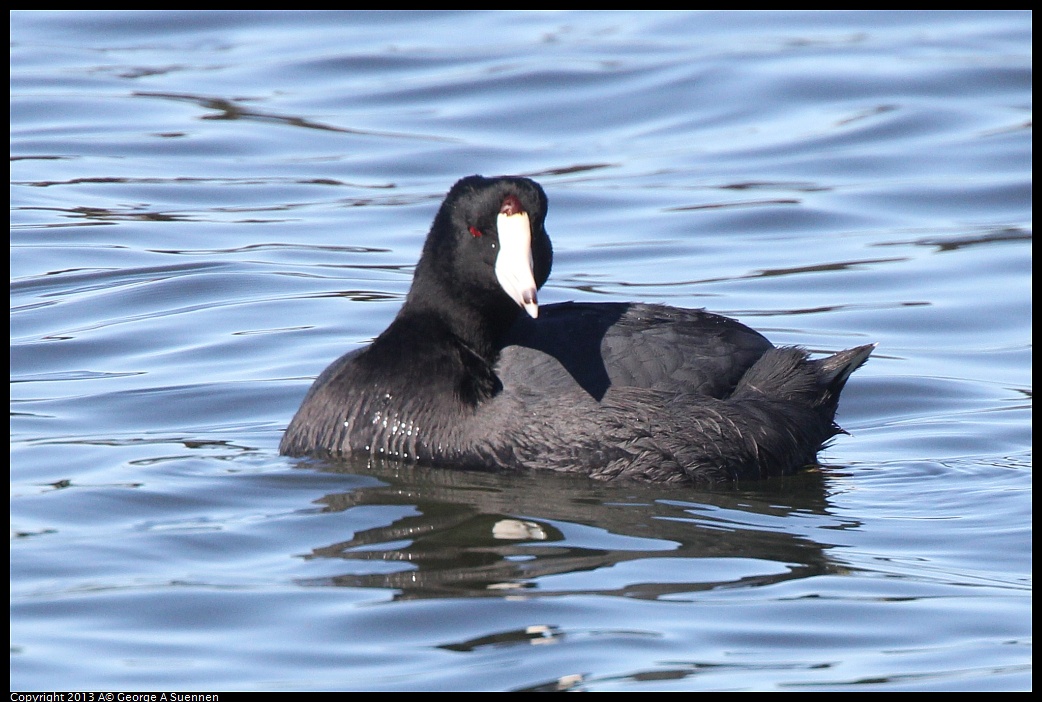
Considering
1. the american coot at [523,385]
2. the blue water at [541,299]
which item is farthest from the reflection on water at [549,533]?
the american coot at [523,385]

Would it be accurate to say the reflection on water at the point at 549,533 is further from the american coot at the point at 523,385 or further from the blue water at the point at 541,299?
the american coot at the point at 523,385

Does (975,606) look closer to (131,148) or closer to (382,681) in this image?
(382,681)

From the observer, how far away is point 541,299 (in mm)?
9281

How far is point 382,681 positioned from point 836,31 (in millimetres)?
14002

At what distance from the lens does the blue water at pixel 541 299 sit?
4566 millimetres

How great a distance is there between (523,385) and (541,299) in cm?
317

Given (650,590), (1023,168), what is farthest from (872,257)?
(650,590)

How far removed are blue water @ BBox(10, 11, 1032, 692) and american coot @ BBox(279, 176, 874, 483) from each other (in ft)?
0.47

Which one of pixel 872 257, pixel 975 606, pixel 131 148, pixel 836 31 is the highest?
pixel 836 31

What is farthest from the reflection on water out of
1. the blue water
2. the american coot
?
the american coot

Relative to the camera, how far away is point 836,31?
1711cm

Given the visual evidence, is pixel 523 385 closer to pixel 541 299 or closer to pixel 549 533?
pixel 549 533

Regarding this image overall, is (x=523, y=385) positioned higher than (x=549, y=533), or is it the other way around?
(x=523, y=385)

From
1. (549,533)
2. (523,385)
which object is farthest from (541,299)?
(549,533)
